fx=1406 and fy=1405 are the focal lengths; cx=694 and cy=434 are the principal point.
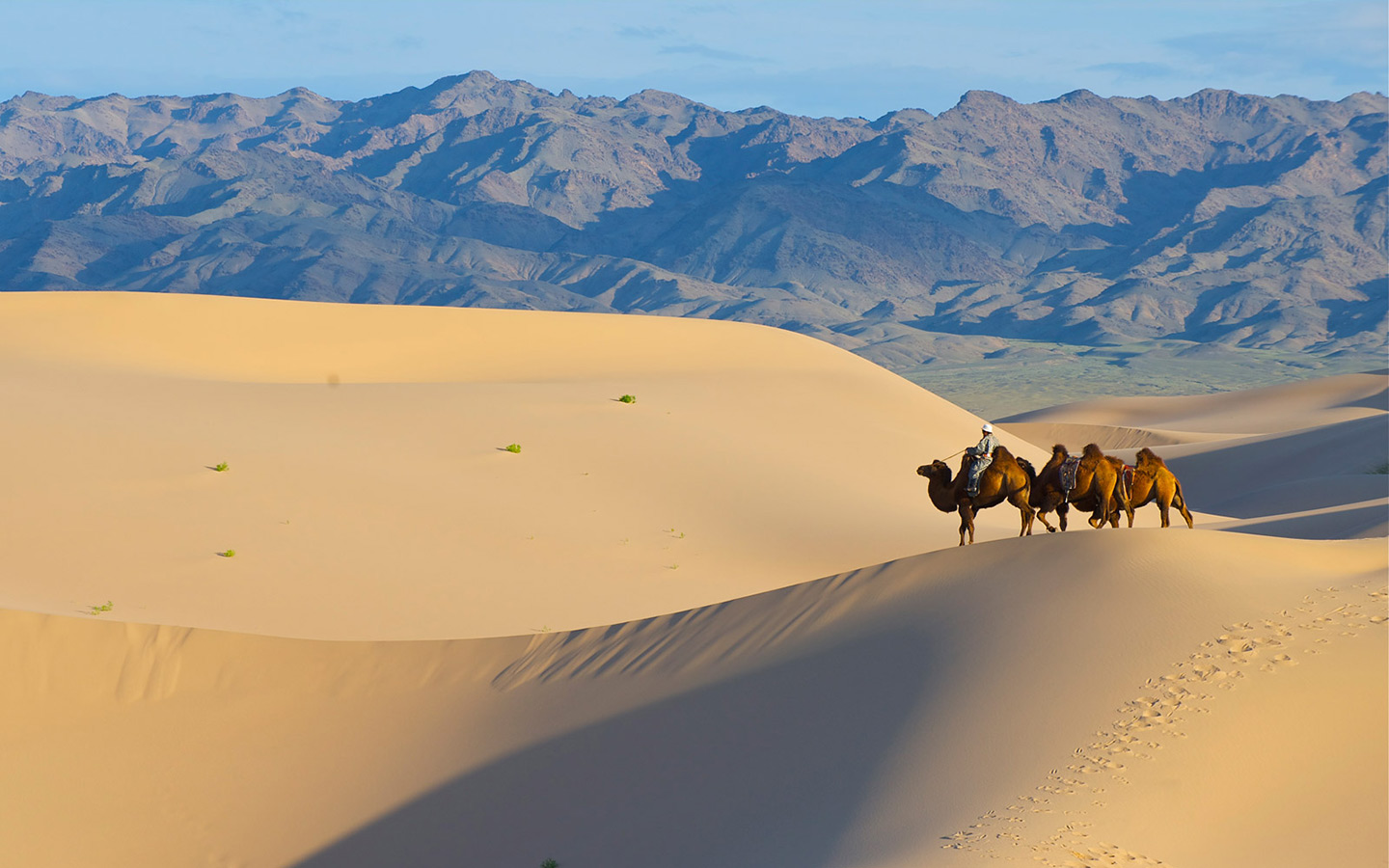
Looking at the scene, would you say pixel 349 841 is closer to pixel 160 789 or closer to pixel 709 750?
pixel 160 789

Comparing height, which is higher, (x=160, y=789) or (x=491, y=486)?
(x=491, y=486)

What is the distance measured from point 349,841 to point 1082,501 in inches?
272

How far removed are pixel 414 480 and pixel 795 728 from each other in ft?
42.6

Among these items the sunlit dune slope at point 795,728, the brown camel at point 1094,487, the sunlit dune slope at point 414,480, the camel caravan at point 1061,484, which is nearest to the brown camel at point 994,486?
the camel caravan at point 1061,484

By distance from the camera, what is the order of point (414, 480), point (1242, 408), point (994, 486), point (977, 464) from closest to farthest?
point (994, 486), point (977, 464), point (414, 480), point (1242, 408)

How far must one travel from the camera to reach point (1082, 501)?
12.6 m

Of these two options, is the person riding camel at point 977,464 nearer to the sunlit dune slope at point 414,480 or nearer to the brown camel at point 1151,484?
the brown camel at point 1151,484

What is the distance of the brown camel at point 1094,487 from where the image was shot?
12438 millimetres

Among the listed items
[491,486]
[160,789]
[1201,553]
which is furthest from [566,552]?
[1201,553]

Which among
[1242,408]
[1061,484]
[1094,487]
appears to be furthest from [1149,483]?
Result: [1242,408]

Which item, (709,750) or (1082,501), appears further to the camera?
(1082,501)

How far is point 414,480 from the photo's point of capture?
73.3 feet

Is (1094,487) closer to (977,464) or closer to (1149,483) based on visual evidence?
(1149,483)

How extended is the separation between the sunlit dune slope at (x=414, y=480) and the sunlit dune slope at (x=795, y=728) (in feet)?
8.23
